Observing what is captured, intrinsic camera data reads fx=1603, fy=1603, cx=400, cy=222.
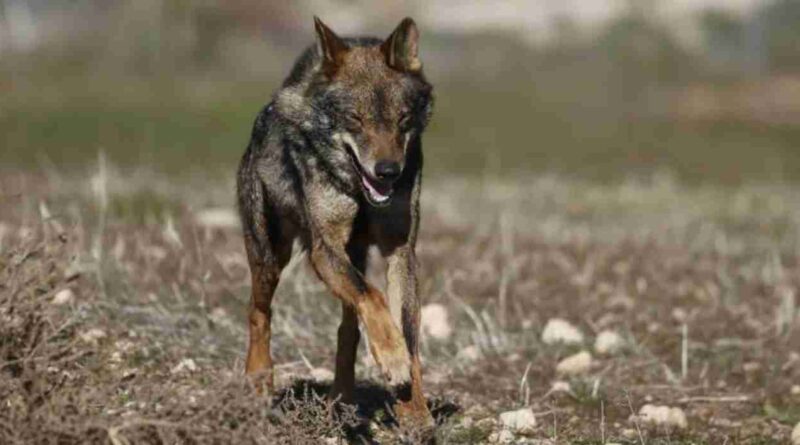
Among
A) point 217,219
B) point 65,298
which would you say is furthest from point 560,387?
point 217,219

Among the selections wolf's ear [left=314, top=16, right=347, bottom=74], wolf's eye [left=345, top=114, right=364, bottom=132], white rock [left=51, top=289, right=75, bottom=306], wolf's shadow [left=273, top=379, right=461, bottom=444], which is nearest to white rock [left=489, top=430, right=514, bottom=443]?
wolf's shadow [left=273, top=379, right=461, bottom=444]

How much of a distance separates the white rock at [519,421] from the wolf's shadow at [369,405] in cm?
27

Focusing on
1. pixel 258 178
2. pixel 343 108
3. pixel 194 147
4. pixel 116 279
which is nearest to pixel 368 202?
pixel 343 108

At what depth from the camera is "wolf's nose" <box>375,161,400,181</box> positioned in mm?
6418

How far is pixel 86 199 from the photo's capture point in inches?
579

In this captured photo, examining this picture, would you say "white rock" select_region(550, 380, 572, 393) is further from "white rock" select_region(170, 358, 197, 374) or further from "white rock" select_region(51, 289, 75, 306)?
"white rock" select_region(51, 289, 75, 306)

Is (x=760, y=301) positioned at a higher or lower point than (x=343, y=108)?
lower

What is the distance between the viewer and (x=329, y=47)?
6945mm

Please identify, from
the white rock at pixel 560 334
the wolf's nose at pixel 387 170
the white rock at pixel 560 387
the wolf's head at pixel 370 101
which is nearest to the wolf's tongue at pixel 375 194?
the wolf's head at pixel 370 101

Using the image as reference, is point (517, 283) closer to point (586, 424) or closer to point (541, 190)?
point (586, 424)

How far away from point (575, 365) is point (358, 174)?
2758mm

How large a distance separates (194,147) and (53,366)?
24.7 m

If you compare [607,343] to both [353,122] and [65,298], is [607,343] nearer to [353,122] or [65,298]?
[65,298]

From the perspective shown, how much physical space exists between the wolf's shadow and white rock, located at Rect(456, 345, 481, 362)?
84 cm
